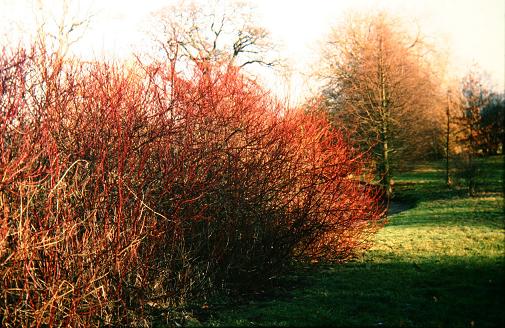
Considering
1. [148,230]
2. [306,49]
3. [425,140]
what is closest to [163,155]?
[148,230]

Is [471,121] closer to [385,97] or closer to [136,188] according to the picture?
[385,97]

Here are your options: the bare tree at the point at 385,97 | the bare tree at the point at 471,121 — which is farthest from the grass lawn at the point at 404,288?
the bare tree at the point at 385,97

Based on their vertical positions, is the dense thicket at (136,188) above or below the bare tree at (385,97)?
below

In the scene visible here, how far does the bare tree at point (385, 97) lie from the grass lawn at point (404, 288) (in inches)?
399

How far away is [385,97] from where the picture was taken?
21859 millimetres

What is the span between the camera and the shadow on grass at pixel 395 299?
5.32m

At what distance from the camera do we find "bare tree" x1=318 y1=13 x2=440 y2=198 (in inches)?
844

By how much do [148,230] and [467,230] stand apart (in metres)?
8.24

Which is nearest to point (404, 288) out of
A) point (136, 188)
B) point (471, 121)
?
point (136, 188)

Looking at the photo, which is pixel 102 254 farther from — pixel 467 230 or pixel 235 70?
pixel 467 230

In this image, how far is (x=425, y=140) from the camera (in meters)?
23.3

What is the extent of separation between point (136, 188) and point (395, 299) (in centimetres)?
376

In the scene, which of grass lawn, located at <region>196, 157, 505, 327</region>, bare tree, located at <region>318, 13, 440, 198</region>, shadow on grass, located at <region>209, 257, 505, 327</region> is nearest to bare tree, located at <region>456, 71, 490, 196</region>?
bare tree, located at <region>318, 13, 440, 198</region>

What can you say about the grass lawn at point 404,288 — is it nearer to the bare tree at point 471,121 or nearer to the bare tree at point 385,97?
the bare tree at point 471,121
